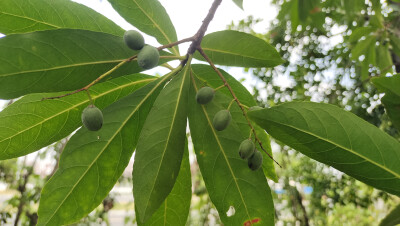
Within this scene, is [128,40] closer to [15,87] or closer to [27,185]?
[15,87]

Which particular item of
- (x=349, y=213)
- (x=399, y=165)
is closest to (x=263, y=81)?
(x=349, y=213)

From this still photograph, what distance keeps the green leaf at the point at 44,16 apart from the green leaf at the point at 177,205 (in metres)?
0.71

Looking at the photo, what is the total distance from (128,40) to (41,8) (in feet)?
1.24

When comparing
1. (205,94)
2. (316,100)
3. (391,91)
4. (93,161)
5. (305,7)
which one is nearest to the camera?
(391,91)

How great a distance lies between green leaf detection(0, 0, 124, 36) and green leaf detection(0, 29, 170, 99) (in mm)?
230

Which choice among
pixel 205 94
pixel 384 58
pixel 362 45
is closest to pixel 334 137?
pixel 205 94

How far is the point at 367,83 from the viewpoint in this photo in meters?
3.64

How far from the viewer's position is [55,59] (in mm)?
948

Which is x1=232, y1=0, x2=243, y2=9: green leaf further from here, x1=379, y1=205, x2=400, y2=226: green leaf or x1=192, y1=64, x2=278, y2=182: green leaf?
x1=379, y1=205, x2=400, y2=226: green leaf

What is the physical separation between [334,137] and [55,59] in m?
0.83

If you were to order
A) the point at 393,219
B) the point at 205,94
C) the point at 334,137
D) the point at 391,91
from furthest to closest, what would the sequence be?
the point at 393,219, the point at 205,94, the point at 391,91, the point at 334,137

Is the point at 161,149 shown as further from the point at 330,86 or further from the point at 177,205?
the point at 330,86

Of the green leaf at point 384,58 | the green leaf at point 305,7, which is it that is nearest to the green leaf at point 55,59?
the green leaf at point 305,7

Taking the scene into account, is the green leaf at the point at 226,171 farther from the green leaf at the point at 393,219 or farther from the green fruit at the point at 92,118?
the green leaf at the point at 393,219
